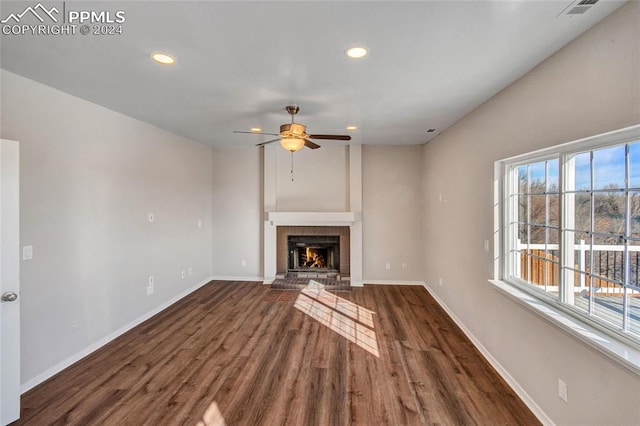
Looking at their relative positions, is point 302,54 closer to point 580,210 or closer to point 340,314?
point 580,210

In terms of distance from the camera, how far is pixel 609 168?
1683mm

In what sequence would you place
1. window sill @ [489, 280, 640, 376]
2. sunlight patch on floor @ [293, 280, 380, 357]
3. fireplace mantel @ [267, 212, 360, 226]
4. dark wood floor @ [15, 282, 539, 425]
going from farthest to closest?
fireplace mantel @ [267, 212, 360, 226], sunlight patch on floor @ [293, 280, 380, 357], dark wood floor @ [15, 282, 539, 425], window sill @ [489, 280, 640, 376]

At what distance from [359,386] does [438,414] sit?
645 millimetres

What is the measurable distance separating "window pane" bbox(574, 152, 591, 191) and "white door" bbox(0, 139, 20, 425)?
402 centimetres

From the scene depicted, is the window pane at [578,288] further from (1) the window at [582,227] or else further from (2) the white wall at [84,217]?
(2) the white wall at [84,217]

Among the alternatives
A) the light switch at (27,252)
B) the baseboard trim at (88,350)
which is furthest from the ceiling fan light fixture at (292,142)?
the baseboard trim at (88,350)

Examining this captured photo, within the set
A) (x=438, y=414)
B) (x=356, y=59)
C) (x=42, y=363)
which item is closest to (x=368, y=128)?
(x=356, y=59)

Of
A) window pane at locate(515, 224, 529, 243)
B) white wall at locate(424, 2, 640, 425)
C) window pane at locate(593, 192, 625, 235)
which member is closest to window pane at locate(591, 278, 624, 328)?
white wall at locate(424, 2, 640, 425)

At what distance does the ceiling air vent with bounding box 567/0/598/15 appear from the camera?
144 cm

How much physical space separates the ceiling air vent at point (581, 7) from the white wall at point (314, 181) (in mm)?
4064

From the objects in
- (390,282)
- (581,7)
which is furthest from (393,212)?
(581,7)

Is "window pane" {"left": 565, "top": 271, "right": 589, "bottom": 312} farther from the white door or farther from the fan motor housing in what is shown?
the white door

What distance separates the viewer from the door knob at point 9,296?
1.98 metres

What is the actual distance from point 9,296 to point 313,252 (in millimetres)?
4319
